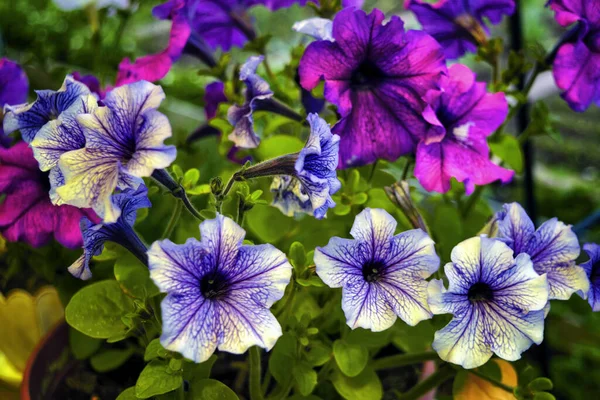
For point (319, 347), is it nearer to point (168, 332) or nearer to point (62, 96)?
point (168, 332)

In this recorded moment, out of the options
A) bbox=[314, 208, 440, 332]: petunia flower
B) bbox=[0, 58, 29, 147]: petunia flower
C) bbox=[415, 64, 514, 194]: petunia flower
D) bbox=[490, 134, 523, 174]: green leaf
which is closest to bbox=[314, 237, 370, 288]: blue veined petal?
bbox=[314, 208, 440, 332]: petunia flower

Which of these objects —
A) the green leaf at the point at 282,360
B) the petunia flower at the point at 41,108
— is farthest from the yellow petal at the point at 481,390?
the petunia flower at the point at 41,108

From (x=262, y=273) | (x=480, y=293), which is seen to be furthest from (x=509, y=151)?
(x=262, y=273)

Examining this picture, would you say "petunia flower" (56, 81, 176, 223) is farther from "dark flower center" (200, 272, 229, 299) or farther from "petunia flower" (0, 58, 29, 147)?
"petunia flower" (0, 58, 29, 147)

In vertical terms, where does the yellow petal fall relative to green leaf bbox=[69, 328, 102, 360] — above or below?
above

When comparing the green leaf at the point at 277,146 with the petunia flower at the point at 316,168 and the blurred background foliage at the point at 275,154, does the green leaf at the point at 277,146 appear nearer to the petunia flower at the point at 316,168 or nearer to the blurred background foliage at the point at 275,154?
the blurred background foliage at the point at 275,154

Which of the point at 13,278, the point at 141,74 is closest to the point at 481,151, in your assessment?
the point at 141,74

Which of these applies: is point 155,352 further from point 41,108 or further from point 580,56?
point 580,56
